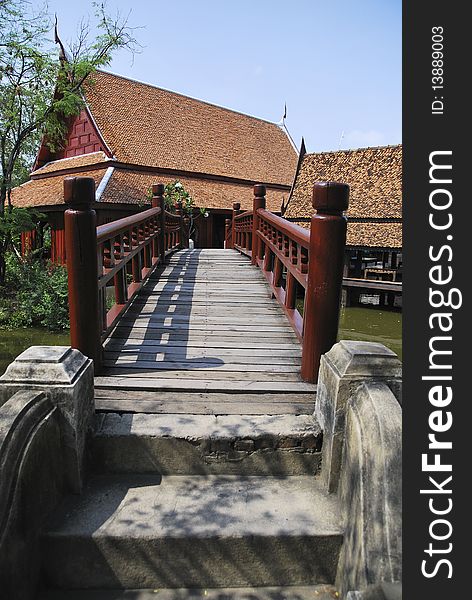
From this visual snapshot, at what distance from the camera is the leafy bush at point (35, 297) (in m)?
12.0

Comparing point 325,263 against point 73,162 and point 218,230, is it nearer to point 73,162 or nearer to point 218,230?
point 73,162

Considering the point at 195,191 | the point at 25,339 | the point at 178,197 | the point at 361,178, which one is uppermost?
the point at 361,178

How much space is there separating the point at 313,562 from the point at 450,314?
1181 millimetres

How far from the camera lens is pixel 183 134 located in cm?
2123

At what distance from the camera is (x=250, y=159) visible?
23.4m

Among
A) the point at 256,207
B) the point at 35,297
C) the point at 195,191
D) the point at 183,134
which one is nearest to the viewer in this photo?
the point at 256,207

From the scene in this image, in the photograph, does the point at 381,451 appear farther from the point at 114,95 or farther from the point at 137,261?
the point at 114,95

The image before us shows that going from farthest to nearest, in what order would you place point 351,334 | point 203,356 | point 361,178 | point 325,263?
point 361,178, point 351,334, point 203,356, point 325,263

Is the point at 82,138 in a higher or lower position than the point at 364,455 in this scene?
higher

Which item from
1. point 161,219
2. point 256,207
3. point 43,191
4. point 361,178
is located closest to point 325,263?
point 256,207

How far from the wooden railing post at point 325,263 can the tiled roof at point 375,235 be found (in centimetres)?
1485

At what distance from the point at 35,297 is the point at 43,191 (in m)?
6.81

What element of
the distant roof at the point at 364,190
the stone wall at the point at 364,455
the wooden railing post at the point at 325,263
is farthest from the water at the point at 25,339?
the distant roof at the point at 364,190

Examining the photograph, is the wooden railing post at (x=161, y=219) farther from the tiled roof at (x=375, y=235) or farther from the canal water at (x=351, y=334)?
the tiled roof at (x=375, y=235)
